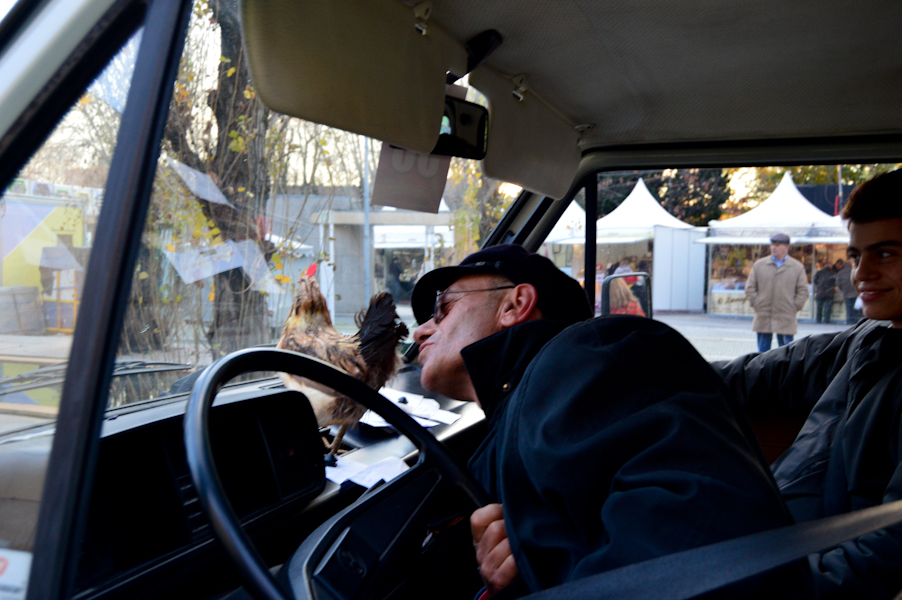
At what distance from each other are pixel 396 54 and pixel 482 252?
0.64 meters

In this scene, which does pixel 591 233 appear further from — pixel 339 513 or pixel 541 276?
pixel 339 513

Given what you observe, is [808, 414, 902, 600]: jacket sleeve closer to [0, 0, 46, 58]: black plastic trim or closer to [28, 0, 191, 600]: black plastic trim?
[28, 0, 191, 600]: black plastic trim

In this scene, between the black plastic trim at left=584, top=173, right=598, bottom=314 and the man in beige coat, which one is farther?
the man in beige coat

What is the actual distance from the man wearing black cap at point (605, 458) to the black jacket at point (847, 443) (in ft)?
2.08

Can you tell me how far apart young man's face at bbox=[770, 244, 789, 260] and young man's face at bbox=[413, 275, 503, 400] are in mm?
4561

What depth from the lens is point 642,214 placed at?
351 cm

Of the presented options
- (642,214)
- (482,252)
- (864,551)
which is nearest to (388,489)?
(482,252)

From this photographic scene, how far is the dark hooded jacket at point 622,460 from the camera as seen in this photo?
96 cm

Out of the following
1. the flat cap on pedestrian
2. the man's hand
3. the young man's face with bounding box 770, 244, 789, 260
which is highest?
the flat cap on pedestrian

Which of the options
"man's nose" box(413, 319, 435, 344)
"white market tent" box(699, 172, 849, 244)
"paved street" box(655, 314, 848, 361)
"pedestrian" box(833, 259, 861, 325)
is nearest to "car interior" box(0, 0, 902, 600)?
"man's nose" box(413, 319, 435, 344)

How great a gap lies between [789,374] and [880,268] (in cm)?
60

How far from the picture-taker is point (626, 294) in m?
3.64

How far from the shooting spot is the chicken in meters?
2.24

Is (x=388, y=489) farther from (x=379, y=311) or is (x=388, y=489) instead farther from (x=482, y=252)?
(x=379, y=311)
